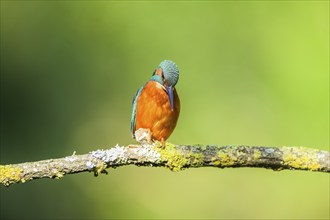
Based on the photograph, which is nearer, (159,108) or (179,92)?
(159,108)

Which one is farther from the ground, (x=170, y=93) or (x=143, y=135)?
(x=170, y=93)

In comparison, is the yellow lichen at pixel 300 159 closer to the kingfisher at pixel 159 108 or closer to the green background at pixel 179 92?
the kingfisher at pixel 159 108

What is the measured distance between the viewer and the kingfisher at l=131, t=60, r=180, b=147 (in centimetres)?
383

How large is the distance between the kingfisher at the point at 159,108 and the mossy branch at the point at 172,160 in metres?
0.61

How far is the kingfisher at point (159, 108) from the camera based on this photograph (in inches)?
151

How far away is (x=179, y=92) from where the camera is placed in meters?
6.28

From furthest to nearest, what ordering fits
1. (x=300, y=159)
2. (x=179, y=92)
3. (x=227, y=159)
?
(x=179, y=92), (x=300, y=159), (x=227, y=159)

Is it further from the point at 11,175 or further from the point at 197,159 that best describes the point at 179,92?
→ the point at 11,175

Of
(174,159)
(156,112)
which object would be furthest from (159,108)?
(174,159)

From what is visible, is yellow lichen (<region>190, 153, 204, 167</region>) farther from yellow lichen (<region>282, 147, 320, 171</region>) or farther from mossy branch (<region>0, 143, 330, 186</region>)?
yellow lichen (<region>282, 147, 320, 171</region>)

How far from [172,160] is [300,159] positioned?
0.66 m

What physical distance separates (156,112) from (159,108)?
0.11 ft

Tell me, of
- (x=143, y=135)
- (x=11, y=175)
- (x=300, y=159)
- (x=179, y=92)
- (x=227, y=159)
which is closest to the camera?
(x=11, y=175)

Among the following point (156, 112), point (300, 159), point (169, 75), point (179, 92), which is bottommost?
point (300, 159)
